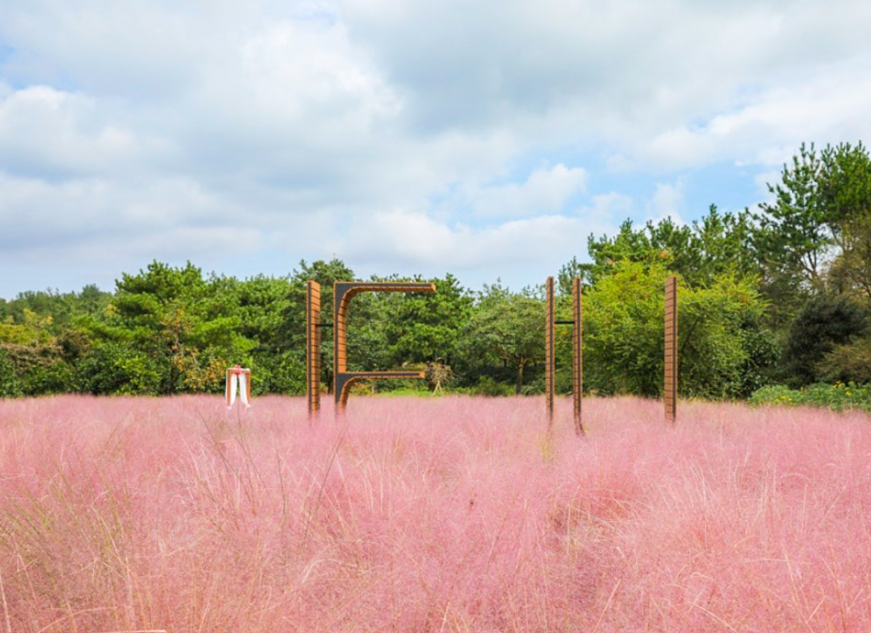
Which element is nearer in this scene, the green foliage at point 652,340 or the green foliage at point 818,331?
the green foliage at point 652,340

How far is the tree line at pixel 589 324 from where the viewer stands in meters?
13.7

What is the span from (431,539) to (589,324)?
1142 centimetres

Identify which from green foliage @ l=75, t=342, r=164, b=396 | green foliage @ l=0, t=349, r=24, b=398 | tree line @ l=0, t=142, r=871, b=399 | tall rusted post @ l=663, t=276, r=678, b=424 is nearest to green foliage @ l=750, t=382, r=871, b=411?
tree line @ l=0, t=142, r=871, b=399

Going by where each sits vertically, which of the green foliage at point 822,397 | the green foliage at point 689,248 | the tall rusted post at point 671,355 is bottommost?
the green foliage at point 822,397

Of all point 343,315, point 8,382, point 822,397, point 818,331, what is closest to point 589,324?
point 822,397

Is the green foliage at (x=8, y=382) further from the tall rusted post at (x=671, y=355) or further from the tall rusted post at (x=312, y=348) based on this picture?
the tall rusted post at (x=671, y=355)

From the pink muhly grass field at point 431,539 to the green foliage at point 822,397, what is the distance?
631cm

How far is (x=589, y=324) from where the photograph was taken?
13656mm

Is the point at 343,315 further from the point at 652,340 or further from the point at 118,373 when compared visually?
the point at 118,373

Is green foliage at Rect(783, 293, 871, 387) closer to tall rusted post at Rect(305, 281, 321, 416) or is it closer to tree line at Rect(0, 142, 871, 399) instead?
tree line at Rect(0, 142, 871, 399)

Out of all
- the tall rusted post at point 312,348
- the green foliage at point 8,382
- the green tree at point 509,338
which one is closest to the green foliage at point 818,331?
the green tree at point 509,338

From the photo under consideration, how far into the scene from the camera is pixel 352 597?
2215mm

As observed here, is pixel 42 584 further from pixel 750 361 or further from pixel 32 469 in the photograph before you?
pixel 750 361

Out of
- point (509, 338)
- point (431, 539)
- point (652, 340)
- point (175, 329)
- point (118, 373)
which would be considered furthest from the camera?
point (509, 338)
